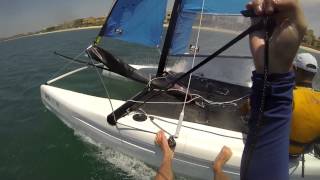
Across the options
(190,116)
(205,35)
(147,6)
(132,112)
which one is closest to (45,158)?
(132,112)

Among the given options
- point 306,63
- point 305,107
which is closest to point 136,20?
point 306,63

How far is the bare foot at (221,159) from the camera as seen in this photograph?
143 inches

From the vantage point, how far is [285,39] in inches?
59.3

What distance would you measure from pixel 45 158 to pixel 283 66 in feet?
13.2

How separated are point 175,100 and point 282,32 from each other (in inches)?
136

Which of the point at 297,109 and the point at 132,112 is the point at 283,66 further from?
the point at 132,112

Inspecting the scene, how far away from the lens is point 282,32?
1.51 m

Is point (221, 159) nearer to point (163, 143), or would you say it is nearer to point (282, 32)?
point (163, 143)

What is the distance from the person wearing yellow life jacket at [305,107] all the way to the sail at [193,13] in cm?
176

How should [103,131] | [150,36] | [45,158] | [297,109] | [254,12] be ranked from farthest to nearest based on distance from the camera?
[150,36]
[45,158]
[103,131]
[297,109]
[254,12]

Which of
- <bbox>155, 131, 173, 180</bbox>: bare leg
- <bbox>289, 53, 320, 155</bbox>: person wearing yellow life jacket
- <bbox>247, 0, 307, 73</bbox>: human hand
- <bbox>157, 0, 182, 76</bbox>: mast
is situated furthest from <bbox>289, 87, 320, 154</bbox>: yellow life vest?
<bbox>157, 0, 182, 76</bbox>: mast

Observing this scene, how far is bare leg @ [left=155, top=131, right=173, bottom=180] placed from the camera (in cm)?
349

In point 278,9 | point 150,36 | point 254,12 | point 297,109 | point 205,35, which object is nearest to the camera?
point 278,9

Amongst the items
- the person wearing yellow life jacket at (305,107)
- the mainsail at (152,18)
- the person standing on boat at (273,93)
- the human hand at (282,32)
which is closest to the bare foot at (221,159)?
the person wearing yellow life jacket at (305,107)
